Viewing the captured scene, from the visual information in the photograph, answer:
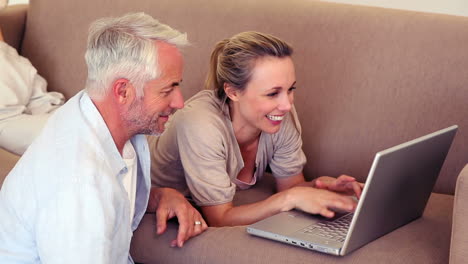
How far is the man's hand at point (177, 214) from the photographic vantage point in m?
1.86

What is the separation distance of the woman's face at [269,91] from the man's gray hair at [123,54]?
1.51 feet

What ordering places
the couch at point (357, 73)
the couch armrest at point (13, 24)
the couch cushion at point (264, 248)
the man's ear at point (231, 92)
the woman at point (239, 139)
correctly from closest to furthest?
the couch cushion at point (264, 248), the woman at point (239, 139), the man's ear at point (231, 92), the couch at point (357, 73), the couch armrest at point (13, 24)

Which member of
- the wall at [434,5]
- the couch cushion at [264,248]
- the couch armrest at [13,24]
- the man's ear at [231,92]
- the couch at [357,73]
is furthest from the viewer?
Answer: the couch armrest at [13,24]

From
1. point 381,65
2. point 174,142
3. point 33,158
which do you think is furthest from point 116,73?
point 381,65

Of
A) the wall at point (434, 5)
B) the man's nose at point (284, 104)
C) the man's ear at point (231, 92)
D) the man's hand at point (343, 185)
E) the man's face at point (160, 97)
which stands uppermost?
the wall at point (434, 5)

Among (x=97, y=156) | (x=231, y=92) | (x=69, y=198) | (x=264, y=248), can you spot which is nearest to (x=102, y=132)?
(x=97, y=156)

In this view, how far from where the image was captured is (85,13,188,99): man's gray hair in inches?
64.2

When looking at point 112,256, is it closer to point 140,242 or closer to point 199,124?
point 140,242

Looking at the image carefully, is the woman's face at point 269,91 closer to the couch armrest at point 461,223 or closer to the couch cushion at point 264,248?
the couch cushion at point 264,248

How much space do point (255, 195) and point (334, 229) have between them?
486mm

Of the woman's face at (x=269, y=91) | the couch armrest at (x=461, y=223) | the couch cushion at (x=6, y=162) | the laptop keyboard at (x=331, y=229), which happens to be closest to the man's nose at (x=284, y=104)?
the woman's face at (x=269, y=91)

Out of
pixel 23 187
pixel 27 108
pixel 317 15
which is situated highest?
pixel 317 15

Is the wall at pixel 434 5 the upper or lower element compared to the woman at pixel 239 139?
upper

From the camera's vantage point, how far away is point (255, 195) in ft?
7.59
